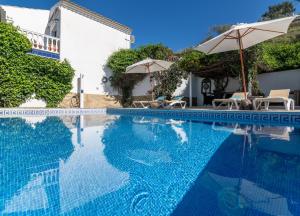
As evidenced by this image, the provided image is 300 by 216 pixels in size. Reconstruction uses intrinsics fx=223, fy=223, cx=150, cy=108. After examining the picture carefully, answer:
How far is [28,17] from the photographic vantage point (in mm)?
14312

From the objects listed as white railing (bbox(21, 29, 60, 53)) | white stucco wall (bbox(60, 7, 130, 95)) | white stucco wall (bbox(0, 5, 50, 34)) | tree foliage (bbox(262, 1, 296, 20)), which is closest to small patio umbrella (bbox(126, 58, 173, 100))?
white stucco wall (bbox(60, 7, 130, 95))

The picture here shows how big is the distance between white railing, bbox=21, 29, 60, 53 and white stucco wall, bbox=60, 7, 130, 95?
0.38 m

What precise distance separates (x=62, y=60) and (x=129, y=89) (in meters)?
4.55

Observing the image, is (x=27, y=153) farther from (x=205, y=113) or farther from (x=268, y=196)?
(x=205, y=113)

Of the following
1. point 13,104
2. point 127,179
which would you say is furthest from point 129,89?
point 127,179

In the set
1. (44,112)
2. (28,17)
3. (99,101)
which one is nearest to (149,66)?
(99,101)

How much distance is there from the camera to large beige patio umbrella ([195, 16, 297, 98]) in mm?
6056

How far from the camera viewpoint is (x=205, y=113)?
788cm

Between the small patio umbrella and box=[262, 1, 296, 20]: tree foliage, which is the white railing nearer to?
the small patio umbrella

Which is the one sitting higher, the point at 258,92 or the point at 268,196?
the point at 258,92

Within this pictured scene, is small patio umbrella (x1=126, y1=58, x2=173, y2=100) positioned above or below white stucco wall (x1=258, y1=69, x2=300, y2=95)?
above

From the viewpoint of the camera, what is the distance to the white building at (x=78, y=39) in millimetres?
12477

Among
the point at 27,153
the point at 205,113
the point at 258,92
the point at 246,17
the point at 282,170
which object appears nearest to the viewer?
the point at 282,170

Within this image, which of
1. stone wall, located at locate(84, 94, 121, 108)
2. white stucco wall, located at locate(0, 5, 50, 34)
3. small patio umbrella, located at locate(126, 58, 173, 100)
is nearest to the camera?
small patio umbrella, located at locate(126, 58, 173, 100)
